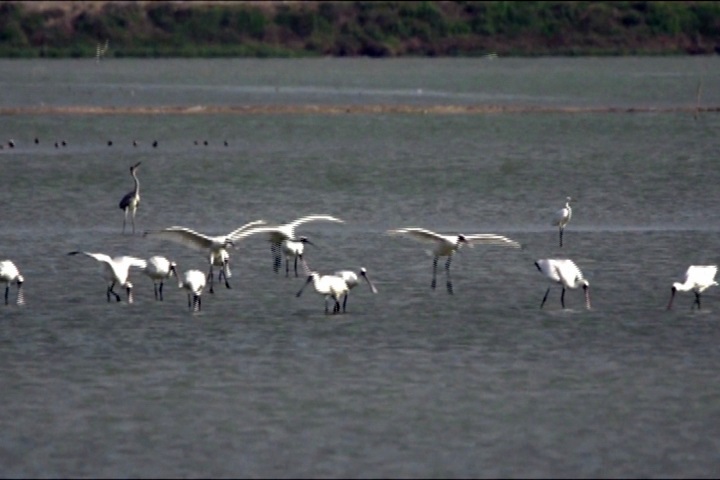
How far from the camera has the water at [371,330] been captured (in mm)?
12773

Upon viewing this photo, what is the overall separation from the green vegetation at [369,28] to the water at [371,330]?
6681cm

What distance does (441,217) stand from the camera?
1061 inches

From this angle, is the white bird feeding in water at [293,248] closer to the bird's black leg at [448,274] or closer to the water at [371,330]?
the water at [371,330]

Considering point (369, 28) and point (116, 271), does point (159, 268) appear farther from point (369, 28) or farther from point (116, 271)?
point (369, 28)

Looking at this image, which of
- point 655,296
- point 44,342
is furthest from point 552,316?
point 44,342

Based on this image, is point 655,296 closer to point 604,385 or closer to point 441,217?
point 604,385

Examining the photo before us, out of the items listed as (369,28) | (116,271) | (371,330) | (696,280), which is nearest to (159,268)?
(116,271)

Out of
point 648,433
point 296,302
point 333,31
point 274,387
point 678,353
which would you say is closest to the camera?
point 648,433

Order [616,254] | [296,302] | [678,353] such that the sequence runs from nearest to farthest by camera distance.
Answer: [678,353] < [296,302] < [616,254]

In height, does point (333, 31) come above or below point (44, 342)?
above

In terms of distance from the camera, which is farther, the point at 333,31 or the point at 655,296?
the point at 333,31

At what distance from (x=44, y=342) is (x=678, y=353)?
5.40m

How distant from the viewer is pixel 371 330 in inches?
682

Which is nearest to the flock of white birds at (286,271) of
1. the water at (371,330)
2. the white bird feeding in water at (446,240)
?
the white bird feeding in water at (446,240)
